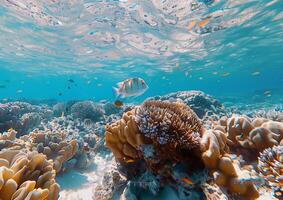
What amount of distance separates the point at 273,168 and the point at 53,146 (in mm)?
5213

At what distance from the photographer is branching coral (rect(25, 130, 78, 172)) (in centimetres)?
582

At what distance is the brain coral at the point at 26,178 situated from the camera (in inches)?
99.0

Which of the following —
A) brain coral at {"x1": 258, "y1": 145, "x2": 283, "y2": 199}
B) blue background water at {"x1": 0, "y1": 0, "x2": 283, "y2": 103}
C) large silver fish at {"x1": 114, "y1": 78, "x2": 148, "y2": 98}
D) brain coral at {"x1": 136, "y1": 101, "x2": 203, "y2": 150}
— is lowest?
brain coral at {"x1": 258, "y1": 145, "x2": 283, "y2": 199}

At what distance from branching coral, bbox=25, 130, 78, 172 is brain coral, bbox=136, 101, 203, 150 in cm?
330

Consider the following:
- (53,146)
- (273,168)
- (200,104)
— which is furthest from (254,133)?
(200,104)

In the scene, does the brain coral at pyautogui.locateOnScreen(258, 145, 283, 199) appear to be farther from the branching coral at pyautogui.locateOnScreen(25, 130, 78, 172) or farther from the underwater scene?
the branching coral at pyautogui.locateOnScreen(25, 130, 78, 172)

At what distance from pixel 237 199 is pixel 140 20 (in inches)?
766

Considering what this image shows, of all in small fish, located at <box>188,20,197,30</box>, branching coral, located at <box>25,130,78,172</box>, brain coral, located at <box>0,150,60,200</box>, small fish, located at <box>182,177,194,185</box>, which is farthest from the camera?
small fish, located at <box>188,20,197,30</box>

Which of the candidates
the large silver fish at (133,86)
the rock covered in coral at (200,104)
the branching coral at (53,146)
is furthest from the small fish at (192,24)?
the branching coral at (53,146)

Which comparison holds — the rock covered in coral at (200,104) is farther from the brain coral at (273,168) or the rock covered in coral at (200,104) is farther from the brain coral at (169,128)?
the brain coral at (169,128)

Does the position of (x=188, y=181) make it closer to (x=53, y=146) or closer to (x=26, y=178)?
(x=26, y=178)

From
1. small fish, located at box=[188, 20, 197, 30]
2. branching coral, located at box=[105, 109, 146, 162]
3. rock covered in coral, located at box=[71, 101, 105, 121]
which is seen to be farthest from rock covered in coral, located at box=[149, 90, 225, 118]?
small fish, located at box=[188, 20, 197, 30]

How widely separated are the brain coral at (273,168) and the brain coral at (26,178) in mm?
3278

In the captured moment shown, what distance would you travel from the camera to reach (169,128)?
3297 mm
